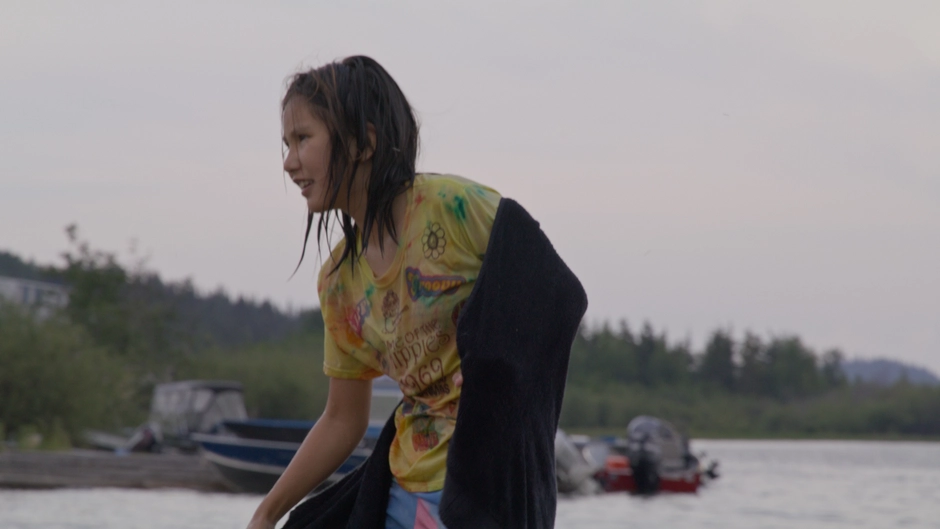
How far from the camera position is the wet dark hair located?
254 centimetres

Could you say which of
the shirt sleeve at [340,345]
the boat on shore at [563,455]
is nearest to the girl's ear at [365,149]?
the shirt sleeve at [340,345]

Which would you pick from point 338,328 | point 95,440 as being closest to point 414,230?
point 338,328

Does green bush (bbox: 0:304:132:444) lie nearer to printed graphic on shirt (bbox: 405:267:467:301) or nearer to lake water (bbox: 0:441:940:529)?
lake water (bbox: 0:441:940:529)

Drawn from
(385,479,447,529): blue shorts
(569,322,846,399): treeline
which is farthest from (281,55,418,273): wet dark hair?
(569,322,846,399): treeline

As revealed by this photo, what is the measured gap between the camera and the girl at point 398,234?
249cm

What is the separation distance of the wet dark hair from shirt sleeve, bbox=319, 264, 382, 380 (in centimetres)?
21

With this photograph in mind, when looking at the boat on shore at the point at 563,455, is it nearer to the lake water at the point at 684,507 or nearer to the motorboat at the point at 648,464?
the motorboat at the point at 648,464

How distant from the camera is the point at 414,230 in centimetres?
255

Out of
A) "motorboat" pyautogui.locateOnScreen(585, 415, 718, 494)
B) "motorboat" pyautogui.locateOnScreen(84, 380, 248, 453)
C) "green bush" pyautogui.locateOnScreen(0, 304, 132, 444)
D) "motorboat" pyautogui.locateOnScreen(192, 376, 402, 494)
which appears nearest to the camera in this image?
"motorboat" pyautogui.locateOnScreen(192, 376, 402, 494)

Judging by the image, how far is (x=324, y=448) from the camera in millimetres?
2861

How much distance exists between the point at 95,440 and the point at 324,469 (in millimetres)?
37032

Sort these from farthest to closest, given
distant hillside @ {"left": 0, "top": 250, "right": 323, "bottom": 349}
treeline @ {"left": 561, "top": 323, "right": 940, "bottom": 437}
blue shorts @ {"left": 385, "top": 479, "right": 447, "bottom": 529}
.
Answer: distant hillside @ {"left": 0, "top": 250, "right": 323, "bottom": 349} → treeline @ {"left": 561, "top": 323, "right": 940, "bottom": 437} → blue shorts @ {"left": 385, "top": 479, "right": 447, "bottom": 529}

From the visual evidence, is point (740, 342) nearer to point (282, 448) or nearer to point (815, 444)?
point (815, 444)

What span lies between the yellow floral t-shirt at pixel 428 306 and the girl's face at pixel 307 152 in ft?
0.62
